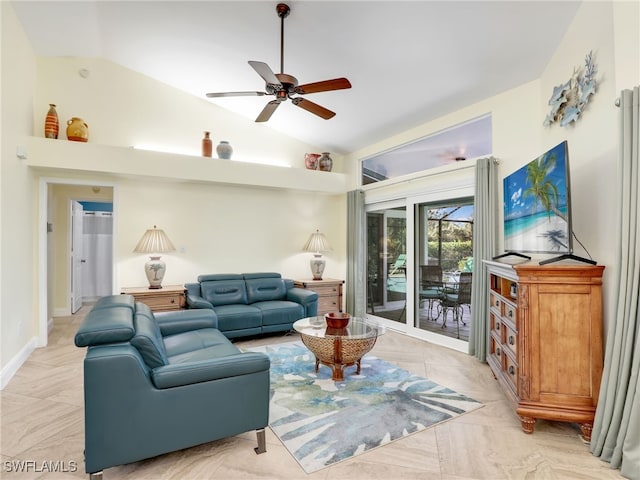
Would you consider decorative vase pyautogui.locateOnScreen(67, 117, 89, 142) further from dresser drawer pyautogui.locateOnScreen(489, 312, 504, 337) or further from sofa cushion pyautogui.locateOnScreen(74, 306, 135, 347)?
dresser drawer pyautogui.locateOnScreen(489, 312, 504, 337)

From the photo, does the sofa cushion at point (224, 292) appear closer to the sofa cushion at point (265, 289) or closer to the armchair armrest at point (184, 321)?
the sofa cushion at point (265, 289)

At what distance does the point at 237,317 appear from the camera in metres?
4.33

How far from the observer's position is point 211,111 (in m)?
5.25

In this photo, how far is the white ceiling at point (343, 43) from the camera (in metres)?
2.86

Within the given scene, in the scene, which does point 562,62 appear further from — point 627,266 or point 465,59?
point 627,266

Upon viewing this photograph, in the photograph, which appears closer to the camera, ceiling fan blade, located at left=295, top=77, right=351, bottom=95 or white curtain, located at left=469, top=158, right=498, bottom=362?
ceiling fan blade, located at left=295, top=77, right=351, bottom=95

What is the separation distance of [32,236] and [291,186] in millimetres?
3421

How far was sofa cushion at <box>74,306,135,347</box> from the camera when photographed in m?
1.77

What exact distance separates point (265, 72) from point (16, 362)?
3768 millimetres

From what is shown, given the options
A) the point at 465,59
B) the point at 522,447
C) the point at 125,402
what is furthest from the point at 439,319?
the point at 125,402

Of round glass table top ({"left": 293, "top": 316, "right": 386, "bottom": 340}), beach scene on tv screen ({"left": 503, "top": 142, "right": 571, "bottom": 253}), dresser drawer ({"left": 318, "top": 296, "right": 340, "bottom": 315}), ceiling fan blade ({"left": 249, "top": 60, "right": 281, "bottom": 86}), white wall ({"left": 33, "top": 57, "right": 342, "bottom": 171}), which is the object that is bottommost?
dresser drawer ({"left": 318, "top": 296, "right": 340, "bottom": 315})

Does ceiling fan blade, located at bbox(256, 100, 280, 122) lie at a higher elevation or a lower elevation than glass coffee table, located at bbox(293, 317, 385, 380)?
higher

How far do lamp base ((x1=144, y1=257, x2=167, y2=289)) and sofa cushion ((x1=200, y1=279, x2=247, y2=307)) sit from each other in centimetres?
55

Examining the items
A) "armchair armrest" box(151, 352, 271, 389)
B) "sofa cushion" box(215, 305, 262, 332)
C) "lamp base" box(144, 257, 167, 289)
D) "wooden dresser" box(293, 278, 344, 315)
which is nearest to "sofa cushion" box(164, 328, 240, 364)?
"armchair armrest" box(151, 352, 271, 389)
